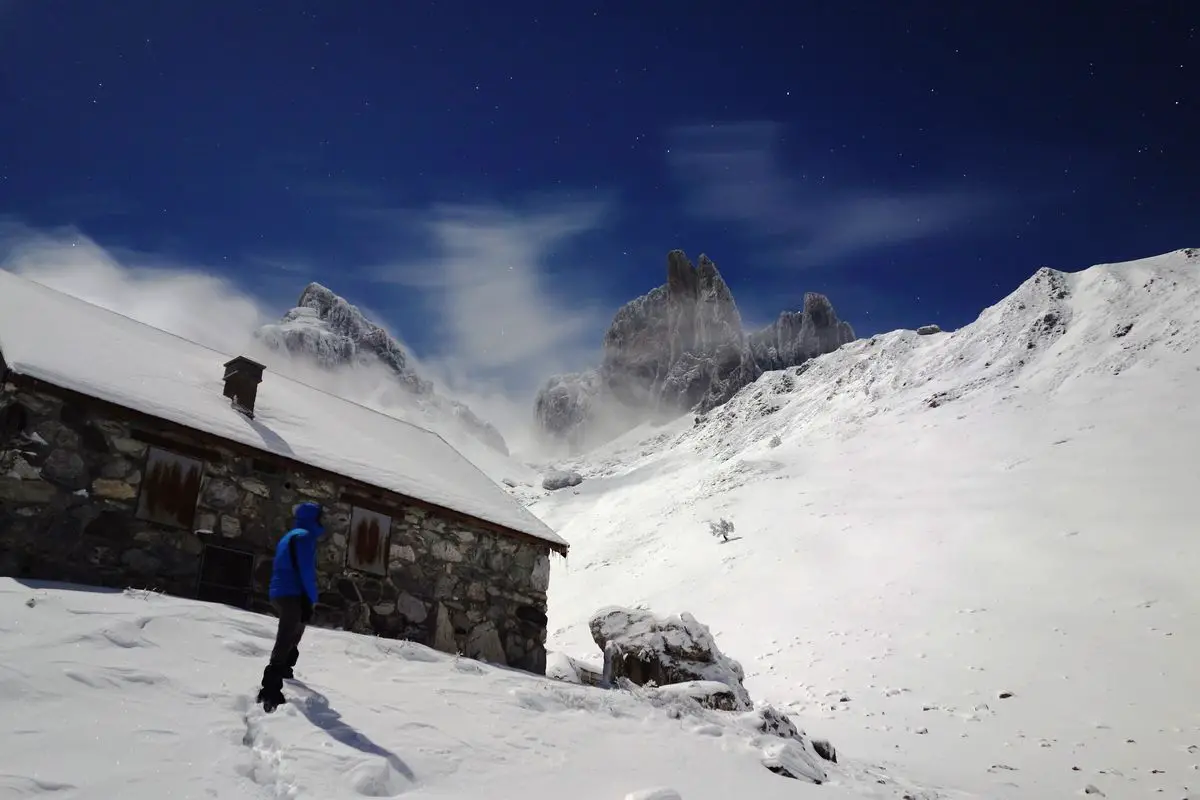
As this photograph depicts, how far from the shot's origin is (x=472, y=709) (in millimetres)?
8031

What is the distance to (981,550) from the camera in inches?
1161

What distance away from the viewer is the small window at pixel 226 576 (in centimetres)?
1123

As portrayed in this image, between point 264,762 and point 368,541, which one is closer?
point 264,762

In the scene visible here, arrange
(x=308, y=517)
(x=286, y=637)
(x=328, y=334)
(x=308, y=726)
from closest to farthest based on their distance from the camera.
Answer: (x=308, y=726)
(x=286, y=637)
(x=308, y=517)
(x=328, y=334)

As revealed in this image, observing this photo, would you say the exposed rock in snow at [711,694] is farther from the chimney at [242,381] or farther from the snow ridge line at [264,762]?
the chimney at [242,381]

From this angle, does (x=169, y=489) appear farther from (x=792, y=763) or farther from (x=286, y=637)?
(x=792, y=763)

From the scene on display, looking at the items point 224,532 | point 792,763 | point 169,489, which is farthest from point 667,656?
point 169,489

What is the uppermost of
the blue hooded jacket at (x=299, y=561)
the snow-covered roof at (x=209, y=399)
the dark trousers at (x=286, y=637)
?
the snow-covered roof at (x=209, y=399)

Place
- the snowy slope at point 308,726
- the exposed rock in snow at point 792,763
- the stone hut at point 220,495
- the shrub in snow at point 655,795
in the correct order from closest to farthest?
the snowy slope at point 308,726 → the shrub in snow at point 655,795 → the exposed rock in snow at point 792,763 → the stone hut at point 220,495

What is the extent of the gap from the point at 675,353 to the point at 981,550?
432ft

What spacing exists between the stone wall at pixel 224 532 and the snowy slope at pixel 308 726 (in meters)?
1.36

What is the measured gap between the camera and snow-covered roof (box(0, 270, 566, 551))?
10984 millimetres

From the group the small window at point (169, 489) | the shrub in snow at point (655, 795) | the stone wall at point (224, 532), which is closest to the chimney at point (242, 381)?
the stone wall at point (224, 532)

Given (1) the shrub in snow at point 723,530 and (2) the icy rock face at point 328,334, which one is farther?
(2) the icy rock face at point 328,334
